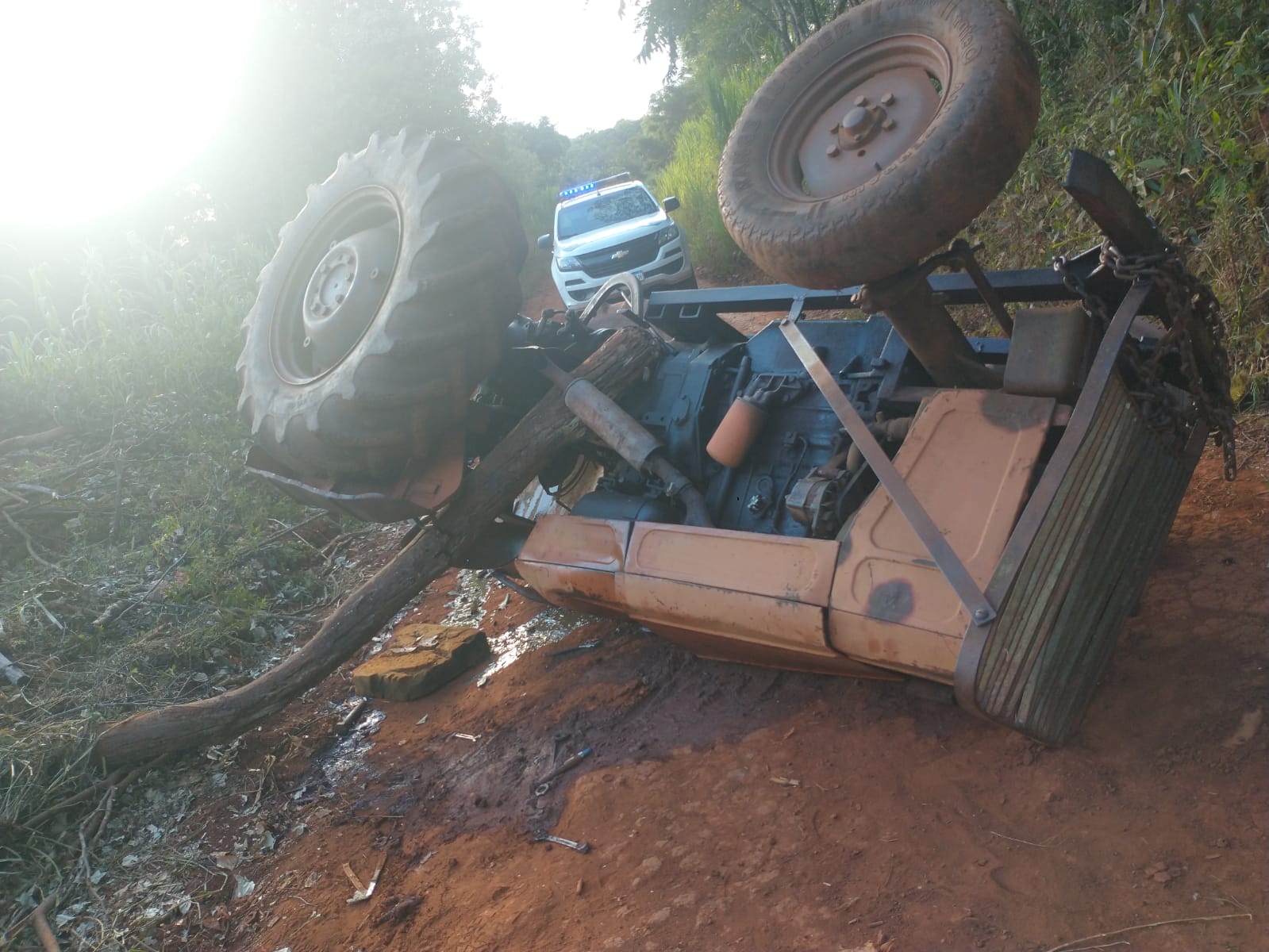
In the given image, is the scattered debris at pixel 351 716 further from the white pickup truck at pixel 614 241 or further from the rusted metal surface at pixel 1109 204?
the white pickup truck at pixel 614 241

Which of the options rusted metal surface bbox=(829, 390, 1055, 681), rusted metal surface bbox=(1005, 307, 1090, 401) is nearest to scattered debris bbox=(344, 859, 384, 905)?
rusted metal surface bbox=(829, 390, 1055, 681)

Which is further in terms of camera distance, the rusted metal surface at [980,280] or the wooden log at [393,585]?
the wooden log at [393,585]

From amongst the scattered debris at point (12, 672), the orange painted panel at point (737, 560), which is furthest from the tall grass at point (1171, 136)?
the scattered debris at point (12, 672)

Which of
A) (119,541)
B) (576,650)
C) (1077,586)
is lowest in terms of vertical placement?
(576,650)

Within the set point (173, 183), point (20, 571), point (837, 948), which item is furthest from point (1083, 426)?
point (173, 183)

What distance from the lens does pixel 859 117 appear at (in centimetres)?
292

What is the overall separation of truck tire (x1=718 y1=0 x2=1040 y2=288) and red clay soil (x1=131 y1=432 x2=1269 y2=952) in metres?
1.65

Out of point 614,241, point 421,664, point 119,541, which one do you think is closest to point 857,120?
point 421,664

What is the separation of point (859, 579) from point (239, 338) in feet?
28.4

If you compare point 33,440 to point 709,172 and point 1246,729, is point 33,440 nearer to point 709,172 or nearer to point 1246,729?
point 1246,729

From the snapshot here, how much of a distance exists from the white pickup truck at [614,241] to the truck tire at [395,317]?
5.78 meters

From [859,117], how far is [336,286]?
8.54 feet

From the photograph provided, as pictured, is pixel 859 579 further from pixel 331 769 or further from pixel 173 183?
pixel 173 183

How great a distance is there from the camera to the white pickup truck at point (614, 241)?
34.8ft
